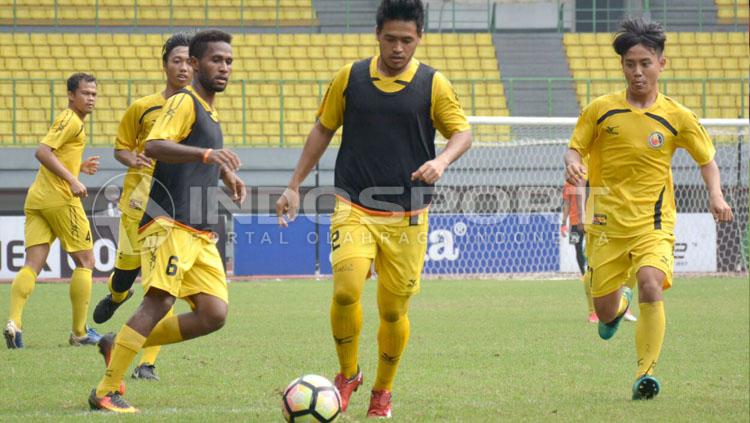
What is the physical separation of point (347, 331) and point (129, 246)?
219cm

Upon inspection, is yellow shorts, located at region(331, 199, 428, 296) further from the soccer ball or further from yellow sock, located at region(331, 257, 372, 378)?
the soccer ball

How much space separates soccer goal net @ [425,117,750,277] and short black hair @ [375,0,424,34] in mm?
12913

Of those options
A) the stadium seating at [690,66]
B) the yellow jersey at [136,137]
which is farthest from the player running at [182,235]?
the stadium seating at [690,66]

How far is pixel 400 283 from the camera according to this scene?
582cm

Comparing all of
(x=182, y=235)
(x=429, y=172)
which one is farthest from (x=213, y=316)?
(x=429, y=172)

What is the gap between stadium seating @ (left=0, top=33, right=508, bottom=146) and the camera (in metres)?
22.2

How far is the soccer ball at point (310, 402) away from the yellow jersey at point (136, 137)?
104 inches

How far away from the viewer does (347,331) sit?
234 inches

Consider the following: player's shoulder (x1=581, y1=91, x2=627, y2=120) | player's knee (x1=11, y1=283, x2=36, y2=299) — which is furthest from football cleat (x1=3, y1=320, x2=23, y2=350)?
Answer: player's shoulder (x1=581, y1=91, x2=627, y2=120)

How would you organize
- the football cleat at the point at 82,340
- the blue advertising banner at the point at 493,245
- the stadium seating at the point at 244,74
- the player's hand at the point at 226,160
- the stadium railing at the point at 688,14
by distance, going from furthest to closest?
the stadium railing at the point at 688,14 → the stadium seating at the point at 244,74 → the blue advertising banner at the point at 493,245 → the football cleat at the point at 82,340 → the player's hand at the point at 226,160

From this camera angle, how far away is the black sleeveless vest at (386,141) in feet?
18.9

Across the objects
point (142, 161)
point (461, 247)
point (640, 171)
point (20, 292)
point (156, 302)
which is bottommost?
point (461, 247)

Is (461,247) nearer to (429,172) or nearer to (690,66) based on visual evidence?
(690,66)

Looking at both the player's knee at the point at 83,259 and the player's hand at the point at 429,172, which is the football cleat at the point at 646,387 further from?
the player's knee at the point at 83,259
